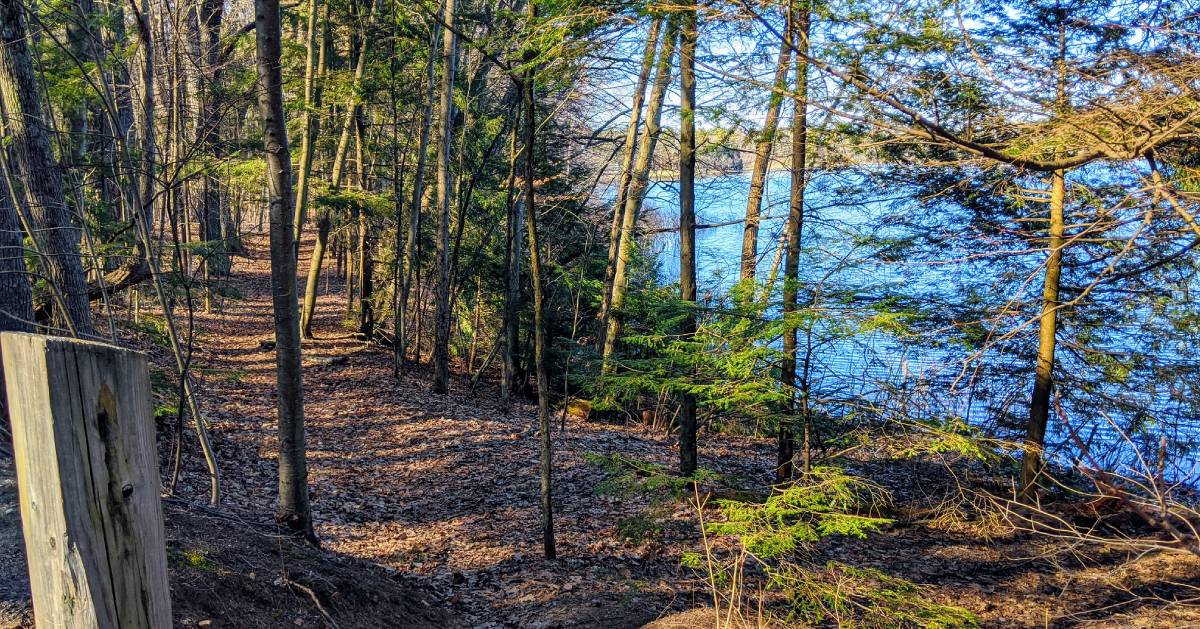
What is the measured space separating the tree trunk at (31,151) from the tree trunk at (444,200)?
656 centimetres

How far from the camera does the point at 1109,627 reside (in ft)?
20.1

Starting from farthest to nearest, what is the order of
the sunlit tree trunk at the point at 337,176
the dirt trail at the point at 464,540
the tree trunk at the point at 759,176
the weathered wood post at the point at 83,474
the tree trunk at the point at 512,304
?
1. the sunlit tree trunk at the point at 337,176
2. the tree trunk at the point at 512,304
3. the tree trunk at the point at 759,176
4. the dirt trail at the point at 464,540
5. the weathered wood post at the point at 83,474

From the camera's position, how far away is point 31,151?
6.28 meters

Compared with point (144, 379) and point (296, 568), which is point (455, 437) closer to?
point (296, 568)

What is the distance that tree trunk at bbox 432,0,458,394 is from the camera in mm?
12234

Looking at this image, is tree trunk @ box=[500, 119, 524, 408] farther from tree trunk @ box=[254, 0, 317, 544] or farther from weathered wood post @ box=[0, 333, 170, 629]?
weathered wood post @ box=[0, 333, 170, 629]

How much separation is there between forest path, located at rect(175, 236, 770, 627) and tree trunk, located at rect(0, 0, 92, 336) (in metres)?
A: 1.67

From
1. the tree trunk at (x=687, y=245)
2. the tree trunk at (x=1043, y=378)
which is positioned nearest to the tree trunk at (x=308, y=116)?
the tree trunk at (x=687, y=245)

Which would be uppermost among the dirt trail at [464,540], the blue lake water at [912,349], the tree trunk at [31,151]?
the tree trunk at [31,151]

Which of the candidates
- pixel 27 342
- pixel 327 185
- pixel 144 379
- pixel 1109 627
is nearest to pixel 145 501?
pixel 144 379

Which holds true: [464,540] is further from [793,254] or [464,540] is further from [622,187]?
[622,187]

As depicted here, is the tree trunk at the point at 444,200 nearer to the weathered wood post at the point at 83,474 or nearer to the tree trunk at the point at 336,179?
the tree trunk at the point at 336,179

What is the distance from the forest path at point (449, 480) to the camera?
6.39m

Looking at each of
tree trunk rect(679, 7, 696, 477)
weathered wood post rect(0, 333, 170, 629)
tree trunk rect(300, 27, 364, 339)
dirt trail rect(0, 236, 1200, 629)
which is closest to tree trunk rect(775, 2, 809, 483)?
dirt trail rect(0, 236, 1200, 629)
